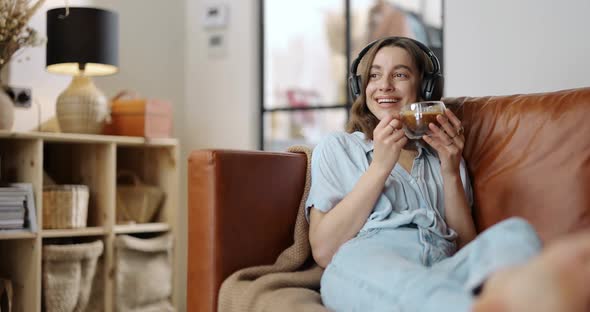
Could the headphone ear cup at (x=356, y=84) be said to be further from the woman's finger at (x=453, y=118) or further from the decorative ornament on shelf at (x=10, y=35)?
the decorative ornament on shelf at (x=10, y=35)

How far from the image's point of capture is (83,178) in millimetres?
2896

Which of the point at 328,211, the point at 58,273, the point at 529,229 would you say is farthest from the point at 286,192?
the point at 58,273

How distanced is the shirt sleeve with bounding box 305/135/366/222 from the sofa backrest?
0.33 metres

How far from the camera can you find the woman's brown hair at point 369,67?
1.76 metres

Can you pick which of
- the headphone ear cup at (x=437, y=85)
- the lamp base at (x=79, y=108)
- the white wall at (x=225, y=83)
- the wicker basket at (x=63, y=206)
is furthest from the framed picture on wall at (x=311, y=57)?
the headphone ear cup at (x=437, y=85)

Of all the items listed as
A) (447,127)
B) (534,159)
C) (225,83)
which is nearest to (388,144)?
(447,127)

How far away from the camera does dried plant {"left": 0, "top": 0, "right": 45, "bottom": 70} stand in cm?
253

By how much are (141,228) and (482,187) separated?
1644 millimetres

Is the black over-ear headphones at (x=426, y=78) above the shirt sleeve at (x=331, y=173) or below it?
above

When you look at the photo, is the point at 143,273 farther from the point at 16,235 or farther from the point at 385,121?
the point at 385,121

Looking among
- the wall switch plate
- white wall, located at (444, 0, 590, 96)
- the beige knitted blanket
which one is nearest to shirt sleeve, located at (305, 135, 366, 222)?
the beige knitted blanket

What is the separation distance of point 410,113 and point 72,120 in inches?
65.3

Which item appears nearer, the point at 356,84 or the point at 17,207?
the point at 356,84

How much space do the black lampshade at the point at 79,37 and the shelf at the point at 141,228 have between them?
68 cm
